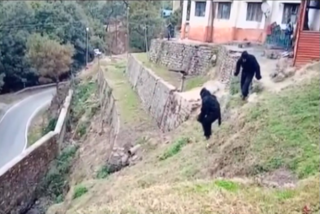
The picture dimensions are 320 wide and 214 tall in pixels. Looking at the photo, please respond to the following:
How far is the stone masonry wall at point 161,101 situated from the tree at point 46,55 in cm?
1062

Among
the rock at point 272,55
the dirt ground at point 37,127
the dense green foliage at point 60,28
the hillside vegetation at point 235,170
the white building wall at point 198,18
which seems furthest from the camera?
the dense green foliage at point 60,28

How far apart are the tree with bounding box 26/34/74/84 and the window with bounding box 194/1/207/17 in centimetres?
1098

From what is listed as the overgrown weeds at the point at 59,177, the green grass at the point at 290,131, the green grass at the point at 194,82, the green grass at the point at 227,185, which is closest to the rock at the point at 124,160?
the overgrown weeds at the point at 59,177

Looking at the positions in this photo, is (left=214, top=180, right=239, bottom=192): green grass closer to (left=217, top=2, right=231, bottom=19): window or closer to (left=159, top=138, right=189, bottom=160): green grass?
(left=159, top=138, right=189, bottom=160): green grass

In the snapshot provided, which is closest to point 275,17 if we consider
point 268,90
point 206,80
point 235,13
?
point 235,13

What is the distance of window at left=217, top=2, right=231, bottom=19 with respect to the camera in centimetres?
2588

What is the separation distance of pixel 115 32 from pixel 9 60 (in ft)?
49.9

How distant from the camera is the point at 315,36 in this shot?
1542 cm

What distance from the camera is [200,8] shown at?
28406mm

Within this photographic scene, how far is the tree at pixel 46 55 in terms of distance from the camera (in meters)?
34.0

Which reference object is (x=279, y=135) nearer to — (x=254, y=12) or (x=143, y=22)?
(x=254, y=12)

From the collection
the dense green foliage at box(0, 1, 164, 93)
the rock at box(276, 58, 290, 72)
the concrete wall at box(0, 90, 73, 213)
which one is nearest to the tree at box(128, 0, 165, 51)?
the dense green foliage at box(0, 1, 164, 93)

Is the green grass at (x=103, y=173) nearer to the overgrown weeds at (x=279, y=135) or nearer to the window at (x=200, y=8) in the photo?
the overgrown weeds at (x=279, y=135)

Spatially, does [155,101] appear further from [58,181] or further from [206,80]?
[58,181]
